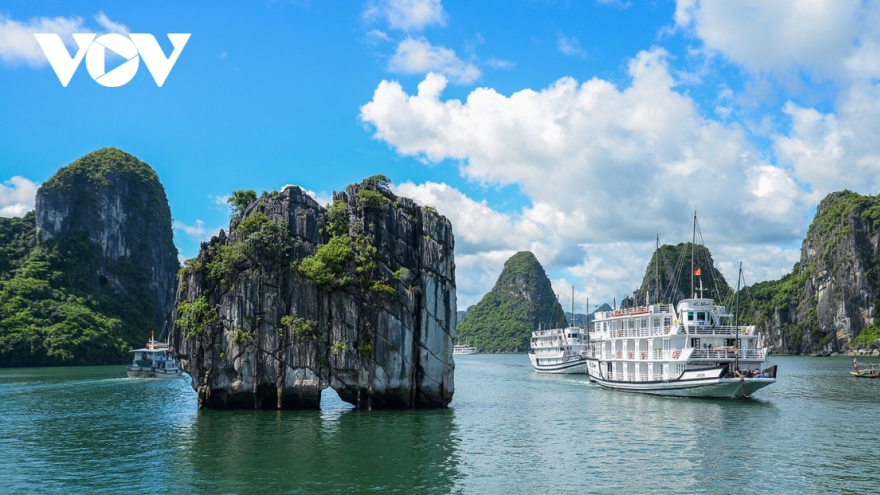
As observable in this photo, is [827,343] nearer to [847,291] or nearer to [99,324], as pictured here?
[847,291]

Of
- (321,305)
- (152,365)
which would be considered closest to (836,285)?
(152,365)

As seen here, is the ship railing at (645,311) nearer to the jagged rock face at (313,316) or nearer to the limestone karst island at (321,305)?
the limestone karst island at (321,305)

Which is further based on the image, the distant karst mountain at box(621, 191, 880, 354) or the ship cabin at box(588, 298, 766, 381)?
the distant karst mountain at box(621, 191, 880, 354)

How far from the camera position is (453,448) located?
30281 millimetres

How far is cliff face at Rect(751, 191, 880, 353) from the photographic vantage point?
158625 millimetres

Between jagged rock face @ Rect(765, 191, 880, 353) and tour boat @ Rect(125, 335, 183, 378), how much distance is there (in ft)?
478

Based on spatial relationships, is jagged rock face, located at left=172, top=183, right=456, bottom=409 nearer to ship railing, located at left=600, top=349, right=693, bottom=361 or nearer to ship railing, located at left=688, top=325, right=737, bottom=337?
ship railing, located at left=600, top=349, right=693, bottom=361

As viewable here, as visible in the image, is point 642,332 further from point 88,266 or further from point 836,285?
point 836,285

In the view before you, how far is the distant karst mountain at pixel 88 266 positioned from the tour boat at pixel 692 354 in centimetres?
9366

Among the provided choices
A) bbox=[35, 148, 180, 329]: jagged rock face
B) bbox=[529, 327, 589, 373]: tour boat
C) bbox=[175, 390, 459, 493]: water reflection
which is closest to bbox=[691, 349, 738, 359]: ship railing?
bbox=[175, 390, 459, 493]: water reflection

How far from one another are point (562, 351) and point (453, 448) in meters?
67.1

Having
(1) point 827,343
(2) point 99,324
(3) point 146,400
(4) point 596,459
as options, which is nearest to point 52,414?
(3) point 146,400

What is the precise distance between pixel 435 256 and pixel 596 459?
693 inches

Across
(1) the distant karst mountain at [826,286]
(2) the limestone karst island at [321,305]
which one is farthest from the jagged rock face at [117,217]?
(2) the limestone karst island at [321,305]
